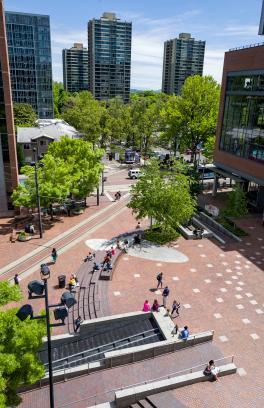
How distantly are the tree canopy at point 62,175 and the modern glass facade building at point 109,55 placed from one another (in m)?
125

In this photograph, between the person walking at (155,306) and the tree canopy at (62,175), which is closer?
the person walking at (155,306)

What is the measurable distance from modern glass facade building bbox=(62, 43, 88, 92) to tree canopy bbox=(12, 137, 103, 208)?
155 metres

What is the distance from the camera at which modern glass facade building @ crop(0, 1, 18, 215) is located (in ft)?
111

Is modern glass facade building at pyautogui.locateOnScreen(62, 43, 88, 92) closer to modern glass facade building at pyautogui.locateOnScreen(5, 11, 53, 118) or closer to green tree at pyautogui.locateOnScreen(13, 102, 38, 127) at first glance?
modern glass facade building at pyautogui.locateOnScreen(5, 11, 53, 118)

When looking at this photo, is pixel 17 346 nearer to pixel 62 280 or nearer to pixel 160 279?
pixel 62 280

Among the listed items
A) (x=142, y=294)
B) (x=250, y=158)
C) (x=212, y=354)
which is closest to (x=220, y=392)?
(x=212, y=354)

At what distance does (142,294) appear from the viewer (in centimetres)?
2266

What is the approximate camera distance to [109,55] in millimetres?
158250

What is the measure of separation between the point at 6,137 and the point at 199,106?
103ft

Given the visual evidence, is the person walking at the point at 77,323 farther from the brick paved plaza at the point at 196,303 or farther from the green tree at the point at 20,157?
the green tree at the point at 20,157

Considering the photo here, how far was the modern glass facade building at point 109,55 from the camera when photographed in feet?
512

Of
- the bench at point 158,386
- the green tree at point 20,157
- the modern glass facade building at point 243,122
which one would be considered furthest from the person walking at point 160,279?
the green tree at point 20,157

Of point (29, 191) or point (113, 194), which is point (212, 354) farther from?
point (113, 194)

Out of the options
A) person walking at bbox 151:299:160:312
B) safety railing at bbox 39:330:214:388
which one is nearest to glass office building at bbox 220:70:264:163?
person walking at bbox 151:299:160:312
